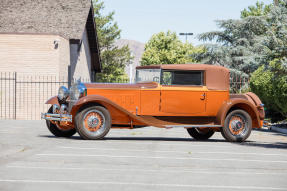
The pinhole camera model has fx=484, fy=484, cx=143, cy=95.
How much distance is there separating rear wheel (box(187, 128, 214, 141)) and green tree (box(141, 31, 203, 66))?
162ft

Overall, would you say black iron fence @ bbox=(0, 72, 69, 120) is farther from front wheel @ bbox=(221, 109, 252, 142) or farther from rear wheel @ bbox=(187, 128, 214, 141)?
front wheel @ bbox=(221, 109, 252, 142)

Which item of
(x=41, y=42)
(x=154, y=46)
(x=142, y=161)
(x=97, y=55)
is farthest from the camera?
(x=154, y=46)

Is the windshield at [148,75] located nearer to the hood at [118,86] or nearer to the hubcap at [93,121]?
the hood at [118,86]

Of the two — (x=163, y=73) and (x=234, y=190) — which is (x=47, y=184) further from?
(x=163, y=73)

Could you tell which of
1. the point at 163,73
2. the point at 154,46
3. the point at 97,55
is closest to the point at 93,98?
the point at 163,73

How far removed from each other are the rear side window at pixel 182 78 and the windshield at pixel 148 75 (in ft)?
0.61

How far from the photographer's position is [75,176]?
668cm

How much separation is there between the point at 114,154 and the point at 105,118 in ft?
8.59

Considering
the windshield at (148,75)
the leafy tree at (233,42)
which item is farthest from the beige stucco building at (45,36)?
the windshield at (148,75)

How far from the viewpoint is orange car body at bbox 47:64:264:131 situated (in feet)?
40.3

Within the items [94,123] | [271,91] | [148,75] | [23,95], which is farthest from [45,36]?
[94,123]

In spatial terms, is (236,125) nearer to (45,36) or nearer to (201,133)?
(201,133)

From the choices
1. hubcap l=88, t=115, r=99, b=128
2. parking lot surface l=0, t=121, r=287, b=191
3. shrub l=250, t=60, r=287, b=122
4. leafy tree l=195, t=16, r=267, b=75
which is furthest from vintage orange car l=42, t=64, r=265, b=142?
leafy tree l=195, t=16, r=267, b=75

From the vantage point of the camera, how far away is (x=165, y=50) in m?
65.9
